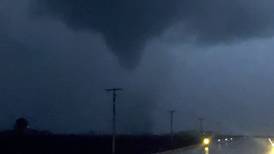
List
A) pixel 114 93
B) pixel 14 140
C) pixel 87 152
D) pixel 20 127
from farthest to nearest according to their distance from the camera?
pixel 20 127 < pixel 14 140 < pixel 87 152 < pixel 114 93

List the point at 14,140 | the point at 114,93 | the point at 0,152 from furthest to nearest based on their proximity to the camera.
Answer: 1. the point at 14,140
2. the point at 0,152
3. the point at 114,93

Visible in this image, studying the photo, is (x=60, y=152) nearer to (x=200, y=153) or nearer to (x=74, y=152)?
(x=74, y=152)

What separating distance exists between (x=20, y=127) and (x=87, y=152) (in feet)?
142

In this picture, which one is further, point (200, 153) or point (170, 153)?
point (200, 153)

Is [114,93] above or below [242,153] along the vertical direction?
above

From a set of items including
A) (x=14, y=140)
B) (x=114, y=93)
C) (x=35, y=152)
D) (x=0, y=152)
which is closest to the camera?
(x=114, y=93)

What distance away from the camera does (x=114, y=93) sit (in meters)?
84.9

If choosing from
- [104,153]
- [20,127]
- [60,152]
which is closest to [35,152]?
[60,152]

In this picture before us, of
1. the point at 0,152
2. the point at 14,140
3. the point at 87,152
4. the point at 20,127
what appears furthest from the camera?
the point at 20,127

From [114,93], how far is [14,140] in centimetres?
4973

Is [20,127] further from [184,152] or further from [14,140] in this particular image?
[184,152]

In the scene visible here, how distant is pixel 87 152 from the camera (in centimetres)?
10862

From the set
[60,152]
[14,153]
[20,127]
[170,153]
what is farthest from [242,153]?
[20,127]

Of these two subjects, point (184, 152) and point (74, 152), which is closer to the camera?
point (184, 152)
